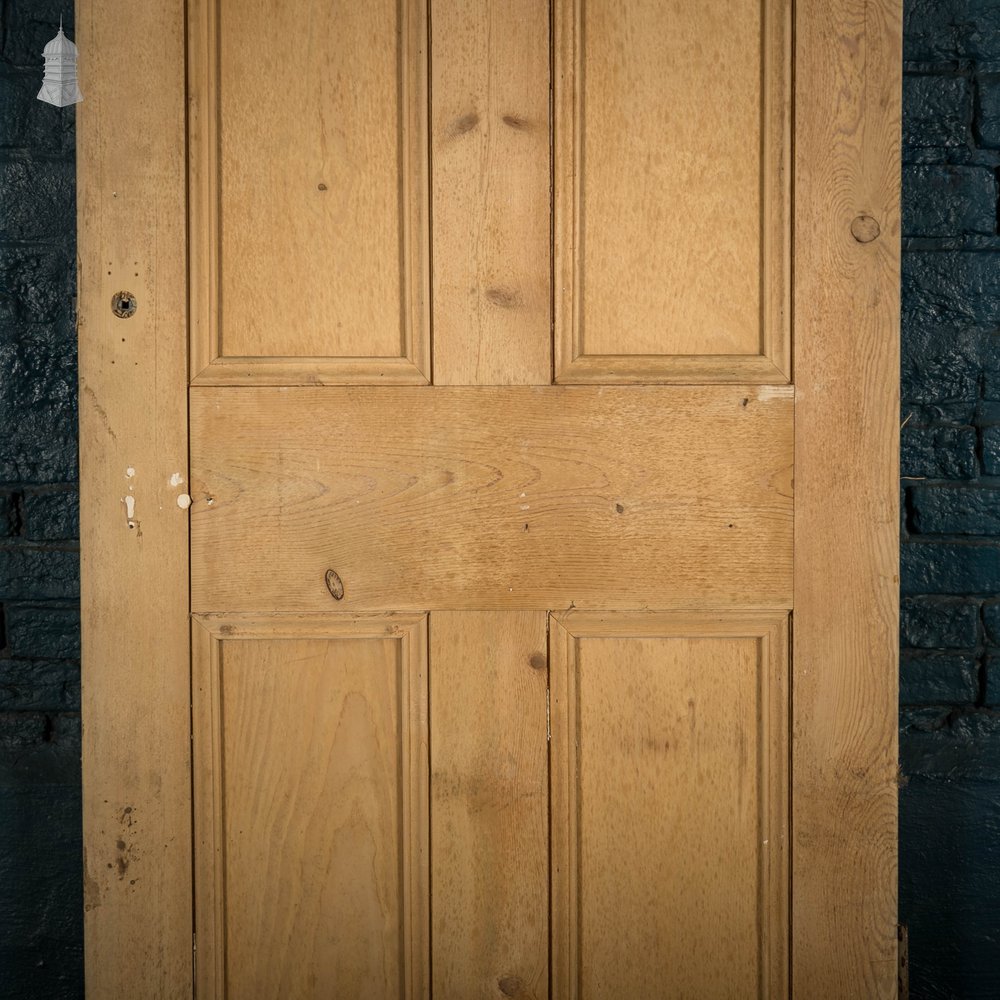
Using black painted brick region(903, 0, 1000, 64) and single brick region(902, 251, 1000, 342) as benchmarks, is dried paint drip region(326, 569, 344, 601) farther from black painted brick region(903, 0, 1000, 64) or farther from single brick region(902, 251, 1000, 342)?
black painted brick region(903, 0, 1000, 64)

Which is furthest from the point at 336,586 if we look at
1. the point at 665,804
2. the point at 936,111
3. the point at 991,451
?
the point at 936,111

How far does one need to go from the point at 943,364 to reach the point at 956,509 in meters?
0.22

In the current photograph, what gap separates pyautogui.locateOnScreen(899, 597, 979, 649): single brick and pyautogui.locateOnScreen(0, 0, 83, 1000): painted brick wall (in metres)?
1.27

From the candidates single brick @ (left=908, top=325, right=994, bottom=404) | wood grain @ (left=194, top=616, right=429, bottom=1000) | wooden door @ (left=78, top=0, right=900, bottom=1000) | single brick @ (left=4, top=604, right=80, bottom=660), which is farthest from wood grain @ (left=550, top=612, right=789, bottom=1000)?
single brick @ (left=4, top=604, right=80, bottom=660)

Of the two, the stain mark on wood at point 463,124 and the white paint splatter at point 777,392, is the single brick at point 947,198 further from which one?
the stain mark on wood at point 463,124

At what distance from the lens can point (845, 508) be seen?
1055 millimetres

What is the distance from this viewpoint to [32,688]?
1.24 metres

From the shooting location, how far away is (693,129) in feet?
3.43

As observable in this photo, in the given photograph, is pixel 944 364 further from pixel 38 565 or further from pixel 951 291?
pixel 38 565

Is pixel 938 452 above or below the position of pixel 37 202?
below

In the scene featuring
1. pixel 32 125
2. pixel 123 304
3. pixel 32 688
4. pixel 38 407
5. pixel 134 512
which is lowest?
pixel 32 688

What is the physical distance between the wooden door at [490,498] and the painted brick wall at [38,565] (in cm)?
23

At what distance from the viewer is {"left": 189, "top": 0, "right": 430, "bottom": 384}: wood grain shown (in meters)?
1.04

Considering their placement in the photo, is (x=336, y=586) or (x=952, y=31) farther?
(x=952, y=31)
